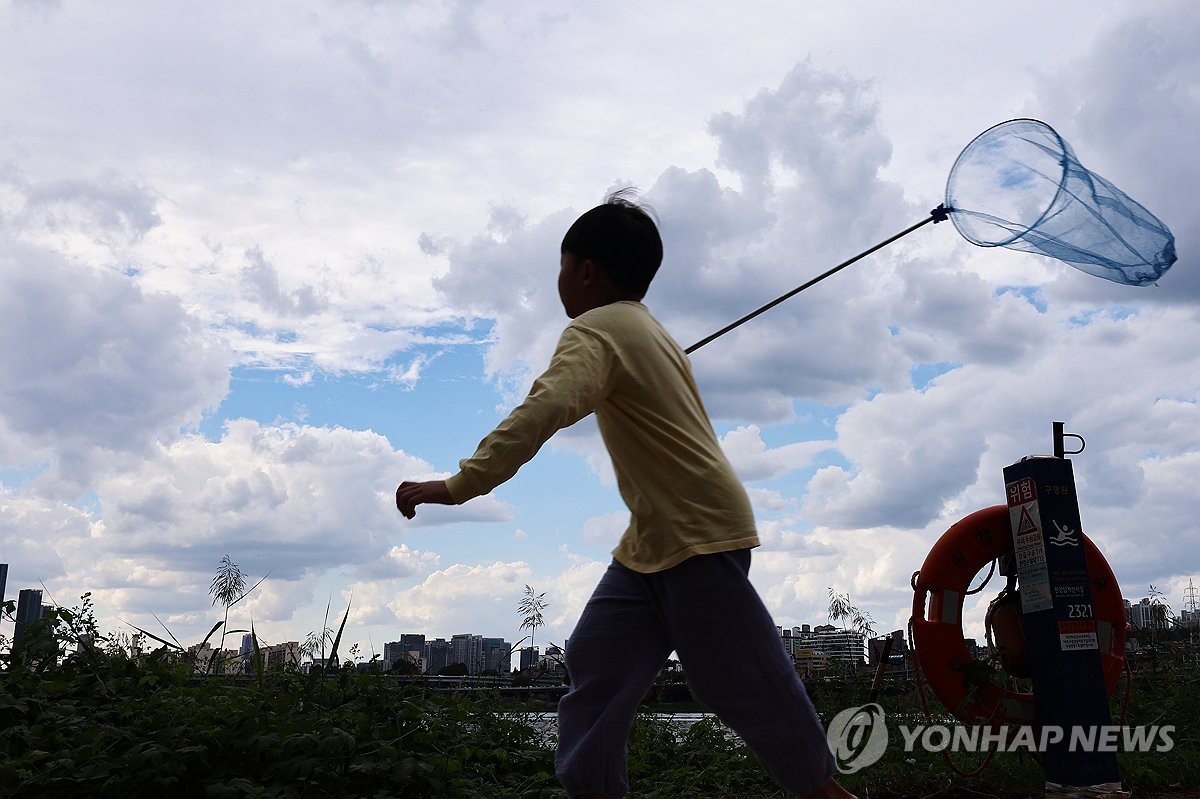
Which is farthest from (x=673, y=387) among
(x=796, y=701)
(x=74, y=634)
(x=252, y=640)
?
(x=74, y=634)

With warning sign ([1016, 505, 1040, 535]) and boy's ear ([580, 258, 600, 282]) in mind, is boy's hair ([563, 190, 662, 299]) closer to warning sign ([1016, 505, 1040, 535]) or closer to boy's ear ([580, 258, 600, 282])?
boy's ear ([580, 258, 600, 282])

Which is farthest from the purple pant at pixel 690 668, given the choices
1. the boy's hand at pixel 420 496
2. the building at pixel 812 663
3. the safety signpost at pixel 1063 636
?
the building at pixel 812 663

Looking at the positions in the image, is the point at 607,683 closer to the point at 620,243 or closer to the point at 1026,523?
the point at 620,243

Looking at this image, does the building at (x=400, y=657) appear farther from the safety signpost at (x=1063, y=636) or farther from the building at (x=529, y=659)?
the safety signpost at (x=1063, y=636)

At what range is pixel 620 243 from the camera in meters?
2.98

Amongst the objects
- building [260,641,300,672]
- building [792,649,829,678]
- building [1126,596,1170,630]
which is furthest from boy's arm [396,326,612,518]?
building [1126,596,1170,630]

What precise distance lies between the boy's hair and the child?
0.14 meters

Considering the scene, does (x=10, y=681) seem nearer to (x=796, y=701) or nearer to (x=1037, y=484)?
(x=796, y=701)

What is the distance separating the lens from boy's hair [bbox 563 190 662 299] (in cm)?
298

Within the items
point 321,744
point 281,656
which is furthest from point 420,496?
point 281,656

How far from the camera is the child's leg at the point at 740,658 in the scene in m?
2.62

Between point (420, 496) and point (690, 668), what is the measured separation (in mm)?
822

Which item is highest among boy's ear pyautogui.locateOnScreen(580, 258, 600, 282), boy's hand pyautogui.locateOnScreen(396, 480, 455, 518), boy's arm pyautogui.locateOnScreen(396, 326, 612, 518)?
boy's ear pyautogui.locateOnScreen(580, 258, 600, 282)

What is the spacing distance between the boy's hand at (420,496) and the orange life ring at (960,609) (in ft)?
11.0
